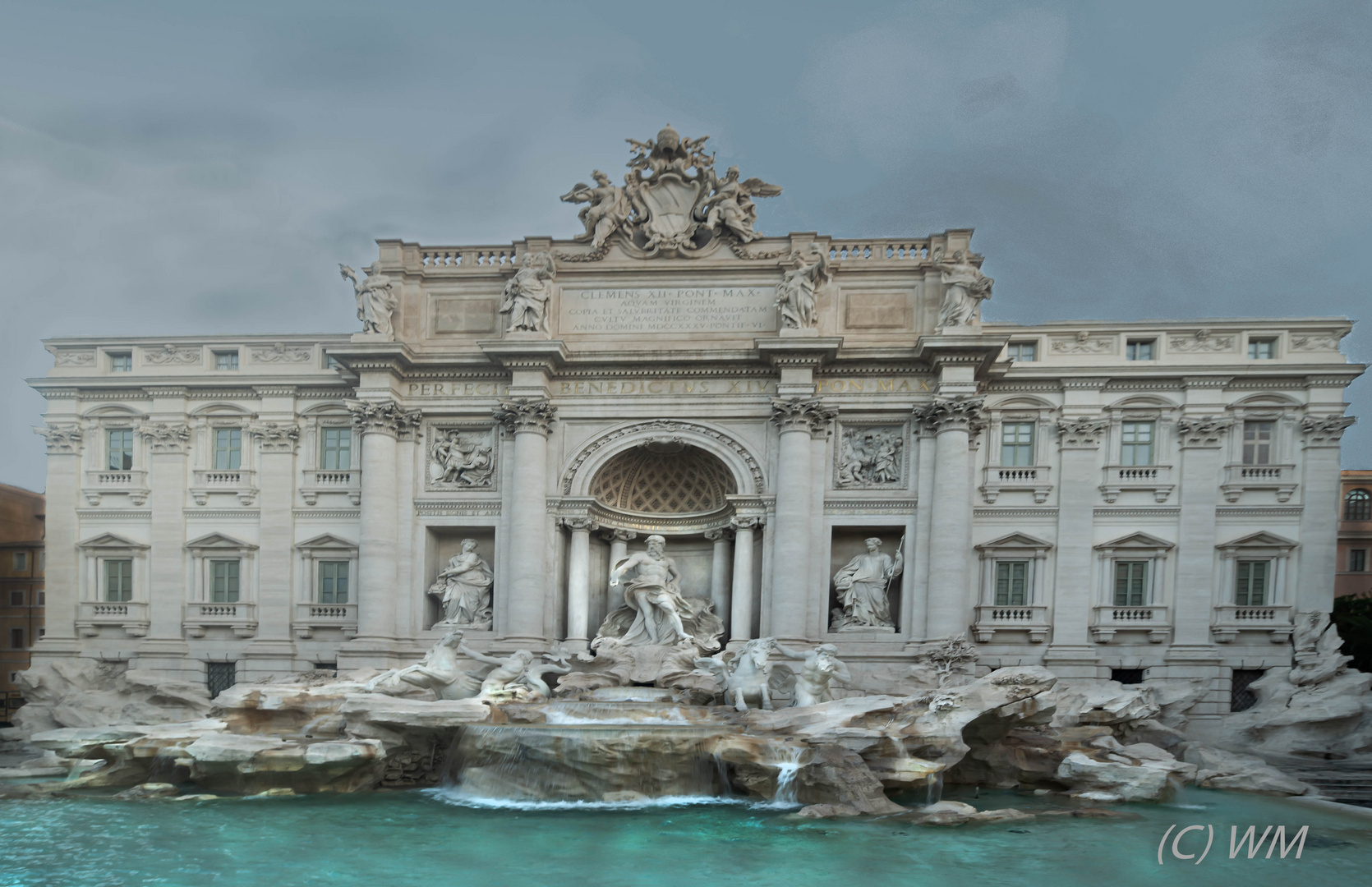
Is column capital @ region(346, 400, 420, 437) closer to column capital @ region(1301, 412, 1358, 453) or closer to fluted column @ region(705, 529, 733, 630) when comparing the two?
fluted column @ region(705, 529, 733, 630)

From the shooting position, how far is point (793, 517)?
895 inches

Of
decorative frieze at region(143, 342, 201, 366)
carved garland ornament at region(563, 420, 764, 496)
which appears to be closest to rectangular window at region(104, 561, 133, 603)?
decorative frieze at region(143, 342, 201, 366)

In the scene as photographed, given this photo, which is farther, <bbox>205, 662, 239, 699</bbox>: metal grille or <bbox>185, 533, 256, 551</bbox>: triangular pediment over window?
<bbox>185, 533, 256, 551</bbox>: triangular pediment over window

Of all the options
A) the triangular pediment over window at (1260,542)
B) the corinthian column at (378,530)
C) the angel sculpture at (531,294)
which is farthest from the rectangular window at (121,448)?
the triangular pediment over window at (1260,542)

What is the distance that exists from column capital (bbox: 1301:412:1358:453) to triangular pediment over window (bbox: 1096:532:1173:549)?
442cm

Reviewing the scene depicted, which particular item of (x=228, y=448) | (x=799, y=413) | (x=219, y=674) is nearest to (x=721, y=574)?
(x=799, y=413)

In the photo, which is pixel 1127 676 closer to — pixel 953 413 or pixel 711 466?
pixel 953 413

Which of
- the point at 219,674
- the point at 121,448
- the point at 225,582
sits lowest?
the point at 219,674

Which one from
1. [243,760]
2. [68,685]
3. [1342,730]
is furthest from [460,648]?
[1342,730]

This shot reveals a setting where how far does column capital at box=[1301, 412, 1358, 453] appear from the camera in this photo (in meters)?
23.0

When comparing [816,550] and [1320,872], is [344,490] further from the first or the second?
[1320,872]

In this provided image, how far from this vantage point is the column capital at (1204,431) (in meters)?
23.4

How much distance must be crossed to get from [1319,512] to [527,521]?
66.3ft

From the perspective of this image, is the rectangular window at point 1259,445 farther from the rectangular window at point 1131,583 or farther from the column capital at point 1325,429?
the rectangular window at point 1131,583
